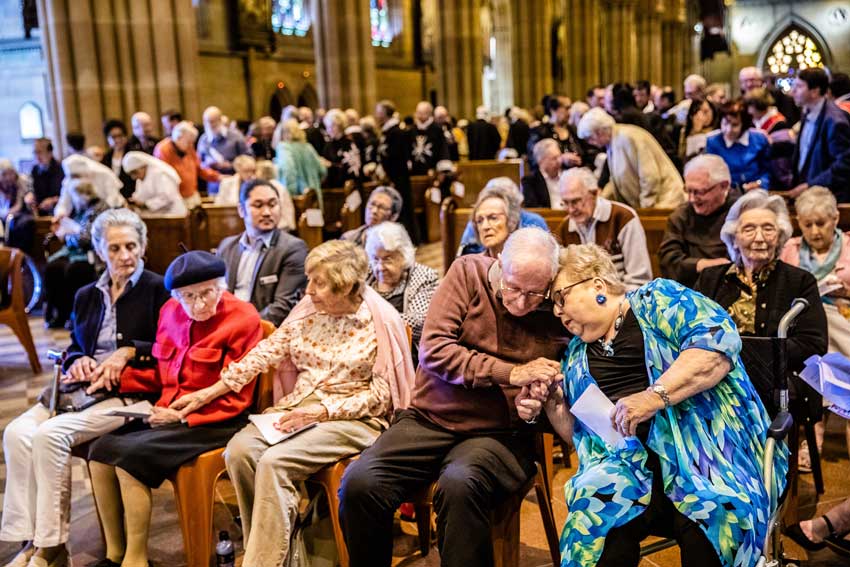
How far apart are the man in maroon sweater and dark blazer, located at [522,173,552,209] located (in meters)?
3.83

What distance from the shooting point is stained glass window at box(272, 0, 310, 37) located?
22.2 metres

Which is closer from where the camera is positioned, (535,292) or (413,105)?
(535,292)

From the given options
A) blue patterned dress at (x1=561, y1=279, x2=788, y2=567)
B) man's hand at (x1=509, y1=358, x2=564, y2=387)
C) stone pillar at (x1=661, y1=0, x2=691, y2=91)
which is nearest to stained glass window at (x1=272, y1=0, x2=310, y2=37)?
man's hand at (x1=509, y1=358, x2=564, y2=387)

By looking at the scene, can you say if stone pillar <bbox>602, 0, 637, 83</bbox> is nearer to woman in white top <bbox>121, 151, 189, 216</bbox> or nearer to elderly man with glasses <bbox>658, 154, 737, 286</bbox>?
woman in white top <bbox>121, 151, 189, 216</bbox>

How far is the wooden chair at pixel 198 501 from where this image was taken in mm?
3619

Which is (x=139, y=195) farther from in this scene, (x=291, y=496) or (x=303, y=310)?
(x=291, y=496)

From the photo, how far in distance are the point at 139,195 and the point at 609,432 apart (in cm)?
641

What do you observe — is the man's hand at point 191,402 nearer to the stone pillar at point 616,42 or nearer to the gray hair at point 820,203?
the gray hair at point 820,203

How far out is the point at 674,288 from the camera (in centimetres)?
307

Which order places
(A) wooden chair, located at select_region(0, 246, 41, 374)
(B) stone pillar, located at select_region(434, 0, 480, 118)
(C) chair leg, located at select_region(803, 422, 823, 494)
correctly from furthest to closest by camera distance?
(B) stone pillar, located at select_region(434, 0, 480, 118) → (A) wooden chair, located at select_region(0, 246, 41, 374) → (C) chair leg, located at select_region(803, 422, 823, 494)

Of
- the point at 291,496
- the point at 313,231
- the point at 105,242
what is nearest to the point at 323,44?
the point at 313,231

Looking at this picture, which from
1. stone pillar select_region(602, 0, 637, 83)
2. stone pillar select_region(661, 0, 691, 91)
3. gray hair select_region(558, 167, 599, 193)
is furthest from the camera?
stone pillar select_region(661, 0, 691, 91)

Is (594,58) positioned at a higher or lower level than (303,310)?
higher

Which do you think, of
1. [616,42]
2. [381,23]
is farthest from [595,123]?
[616,42]
